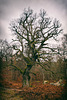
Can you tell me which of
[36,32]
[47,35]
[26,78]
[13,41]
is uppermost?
[36,32]

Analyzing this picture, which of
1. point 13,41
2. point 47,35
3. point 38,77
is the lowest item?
point 38,77

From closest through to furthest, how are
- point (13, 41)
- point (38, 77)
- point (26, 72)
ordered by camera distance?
point (26, 72) < point (13, 41) < point (38, 77)

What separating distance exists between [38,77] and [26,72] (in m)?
14.0

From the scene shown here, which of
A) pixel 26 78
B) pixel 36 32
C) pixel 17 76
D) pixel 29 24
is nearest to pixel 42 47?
pixel 36 32

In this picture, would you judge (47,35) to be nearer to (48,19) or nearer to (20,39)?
(48,19)

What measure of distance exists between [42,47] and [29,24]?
4404 mm

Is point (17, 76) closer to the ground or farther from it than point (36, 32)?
closer to the ground

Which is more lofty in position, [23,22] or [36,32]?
[23,22]

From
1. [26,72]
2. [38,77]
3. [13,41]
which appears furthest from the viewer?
[38,77]

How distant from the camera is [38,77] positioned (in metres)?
21.2

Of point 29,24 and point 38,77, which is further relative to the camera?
point 38,77

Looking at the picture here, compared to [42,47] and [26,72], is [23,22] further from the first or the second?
[26,72]

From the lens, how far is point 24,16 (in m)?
9.66

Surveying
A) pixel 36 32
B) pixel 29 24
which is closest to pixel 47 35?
pixel 36 32
